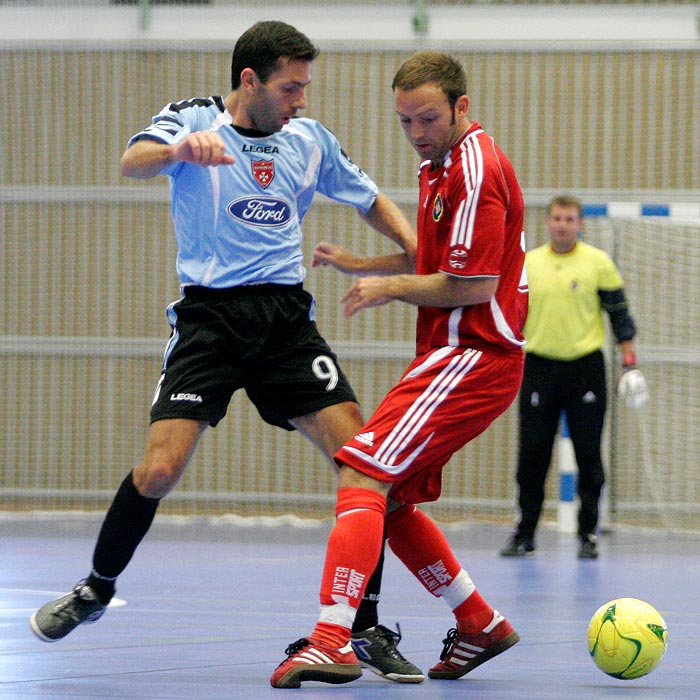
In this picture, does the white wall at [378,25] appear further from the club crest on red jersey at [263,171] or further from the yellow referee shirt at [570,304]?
the club crest on red jersey at [263,171]

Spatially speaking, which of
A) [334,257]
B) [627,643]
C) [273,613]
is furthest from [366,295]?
[273,613]

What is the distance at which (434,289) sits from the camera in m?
4.25

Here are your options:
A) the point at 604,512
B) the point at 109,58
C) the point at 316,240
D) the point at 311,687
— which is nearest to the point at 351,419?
the point at 311,687

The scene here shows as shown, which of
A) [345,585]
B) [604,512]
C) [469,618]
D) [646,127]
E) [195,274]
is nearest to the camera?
[345,585]

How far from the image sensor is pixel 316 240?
12.5 meters

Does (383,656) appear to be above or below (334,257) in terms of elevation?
below

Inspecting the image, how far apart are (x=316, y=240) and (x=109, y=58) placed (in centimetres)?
250

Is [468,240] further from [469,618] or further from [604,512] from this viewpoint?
[604,512]

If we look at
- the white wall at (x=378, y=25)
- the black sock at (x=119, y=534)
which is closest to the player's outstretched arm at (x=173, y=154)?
the black sock at (x=119, y=534)

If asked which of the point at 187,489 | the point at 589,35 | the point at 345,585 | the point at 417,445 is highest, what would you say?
the point at 589,35

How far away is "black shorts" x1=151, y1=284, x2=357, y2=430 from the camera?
4699 mm

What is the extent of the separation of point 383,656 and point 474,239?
1355 mm

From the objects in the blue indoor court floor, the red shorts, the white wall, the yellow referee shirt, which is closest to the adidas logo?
the red shorts

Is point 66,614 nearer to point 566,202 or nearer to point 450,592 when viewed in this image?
point 450,592
